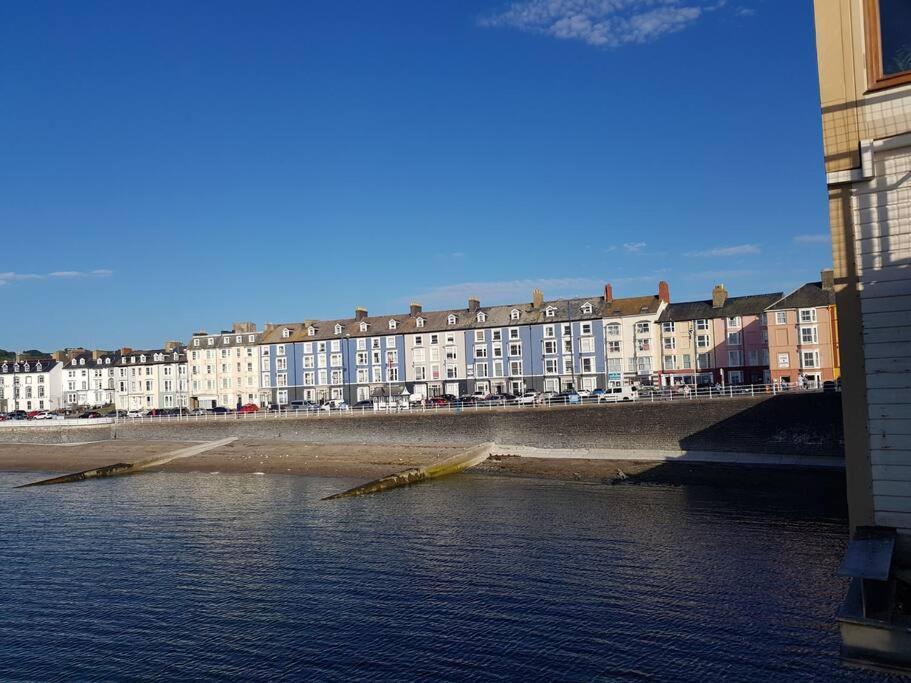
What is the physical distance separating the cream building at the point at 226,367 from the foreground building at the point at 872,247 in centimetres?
A: 8301

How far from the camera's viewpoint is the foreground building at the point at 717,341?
67.8 m

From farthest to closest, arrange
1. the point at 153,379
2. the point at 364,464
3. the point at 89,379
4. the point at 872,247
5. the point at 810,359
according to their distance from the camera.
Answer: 1. the point at 89,379
2. the point at 153,379
3. the point at 810,359
4. the point at 364,464
5. the point at 872,247

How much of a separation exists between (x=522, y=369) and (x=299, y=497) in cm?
4153

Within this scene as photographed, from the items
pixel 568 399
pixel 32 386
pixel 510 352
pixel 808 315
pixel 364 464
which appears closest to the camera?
pixel 364 464

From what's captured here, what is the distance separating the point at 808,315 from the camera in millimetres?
62188

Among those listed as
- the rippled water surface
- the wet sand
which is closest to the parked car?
the wet sand

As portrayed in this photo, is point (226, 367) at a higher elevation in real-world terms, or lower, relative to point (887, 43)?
lower

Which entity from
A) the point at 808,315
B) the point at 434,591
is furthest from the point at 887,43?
the point at 808,315

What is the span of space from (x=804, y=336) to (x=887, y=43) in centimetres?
5621

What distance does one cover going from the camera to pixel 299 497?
3831 cm

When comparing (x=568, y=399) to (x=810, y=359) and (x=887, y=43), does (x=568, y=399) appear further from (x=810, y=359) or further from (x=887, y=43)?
(x=887, y=43)

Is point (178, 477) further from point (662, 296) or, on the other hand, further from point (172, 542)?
point (662, 296)

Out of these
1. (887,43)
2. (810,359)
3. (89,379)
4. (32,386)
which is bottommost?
(810,359)

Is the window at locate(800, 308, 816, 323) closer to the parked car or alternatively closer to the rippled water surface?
the parked car
